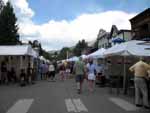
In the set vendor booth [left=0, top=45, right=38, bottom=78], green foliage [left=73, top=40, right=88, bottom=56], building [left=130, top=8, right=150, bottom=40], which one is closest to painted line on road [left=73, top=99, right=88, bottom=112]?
vendor booth [left=0, top=45, right=38, bottom=78]

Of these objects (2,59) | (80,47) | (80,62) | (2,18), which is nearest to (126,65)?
(80,62)

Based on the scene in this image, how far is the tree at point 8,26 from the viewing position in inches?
2469

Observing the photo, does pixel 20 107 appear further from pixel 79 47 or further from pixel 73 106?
pixel 79 47

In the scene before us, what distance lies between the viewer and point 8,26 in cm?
6438

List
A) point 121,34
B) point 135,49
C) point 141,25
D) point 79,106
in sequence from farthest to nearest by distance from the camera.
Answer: point 121,34, point 141,25, point 135,49, point 79,106

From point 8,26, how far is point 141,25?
34135 mm

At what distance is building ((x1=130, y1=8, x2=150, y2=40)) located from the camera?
34.0m

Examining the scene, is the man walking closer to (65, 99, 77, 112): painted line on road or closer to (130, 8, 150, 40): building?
(65, 99, 77, 112): painted line on road

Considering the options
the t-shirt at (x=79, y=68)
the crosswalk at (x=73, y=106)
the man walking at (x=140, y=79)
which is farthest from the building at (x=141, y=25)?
the man walking at (x=140, y=79)

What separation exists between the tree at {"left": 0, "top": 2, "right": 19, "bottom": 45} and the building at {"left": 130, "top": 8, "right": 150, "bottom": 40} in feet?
96.7

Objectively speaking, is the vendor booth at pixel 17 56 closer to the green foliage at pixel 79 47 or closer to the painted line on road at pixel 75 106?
the painted line on road at pixel 75 106

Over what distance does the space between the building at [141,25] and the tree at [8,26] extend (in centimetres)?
2947

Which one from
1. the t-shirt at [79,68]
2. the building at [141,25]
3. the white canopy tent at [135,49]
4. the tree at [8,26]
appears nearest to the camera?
the white canopy tent at [135,49]

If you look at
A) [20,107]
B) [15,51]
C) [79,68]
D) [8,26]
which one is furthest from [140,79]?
[8,26]
